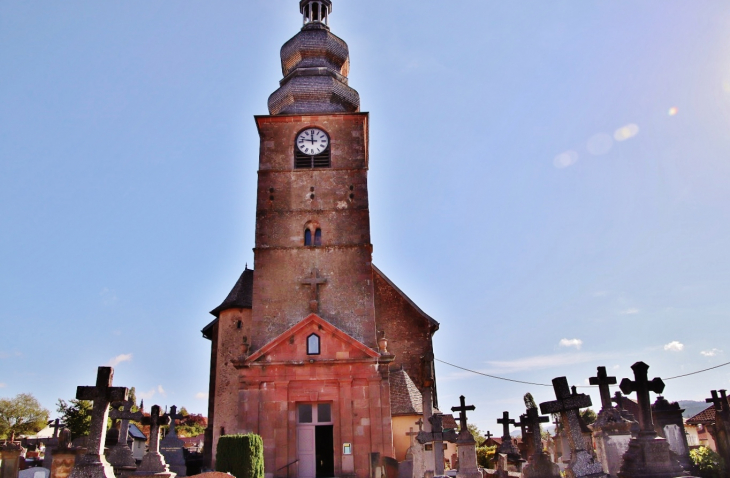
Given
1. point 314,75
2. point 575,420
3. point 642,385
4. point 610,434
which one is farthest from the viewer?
point 314,75

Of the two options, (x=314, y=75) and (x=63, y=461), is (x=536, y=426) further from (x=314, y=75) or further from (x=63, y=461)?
(x=314, y=75)

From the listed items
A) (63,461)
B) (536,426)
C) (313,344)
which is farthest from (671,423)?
(63,461)

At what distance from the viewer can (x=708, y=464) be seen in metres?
15.1

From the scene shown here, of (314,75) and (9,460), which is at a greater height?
(314,75)

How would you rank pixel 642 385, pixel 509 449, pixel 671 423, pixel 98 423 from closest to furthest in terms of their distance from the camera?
1. pixel 98 423
2. pixel 642 385
3. pixel 671 423
4. pixel 509 449

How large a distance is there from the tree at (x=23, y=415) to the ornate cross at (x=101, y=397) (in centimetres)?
4952

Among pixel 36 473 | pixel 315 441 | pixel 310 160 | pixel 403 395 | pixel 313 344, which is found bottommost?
pixel 36 473

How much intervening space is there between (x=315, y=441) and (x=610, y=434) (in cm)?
1027

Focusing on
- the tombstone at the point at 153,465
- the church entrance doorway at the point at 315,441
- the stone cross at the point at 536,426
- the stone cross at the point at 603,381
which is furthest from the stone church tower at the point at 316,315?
the stone cross at the point at 603,381

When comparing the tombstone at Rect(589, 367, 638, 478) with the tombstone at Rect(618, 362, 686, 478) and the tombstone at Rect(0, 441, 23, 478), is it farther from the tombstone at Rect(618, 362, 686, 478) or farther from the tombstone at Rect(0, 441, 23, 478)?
the tombstone at Rect(0, 441, 23, 478)

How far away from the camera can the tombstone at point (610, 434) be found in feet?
45.3

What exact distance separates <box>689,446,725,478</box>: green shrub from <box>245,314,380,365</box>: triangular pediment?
10.2 metres

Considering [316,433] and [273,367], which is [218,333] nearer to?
[273,367]

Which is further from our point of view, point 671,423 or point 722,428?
point 671,423
